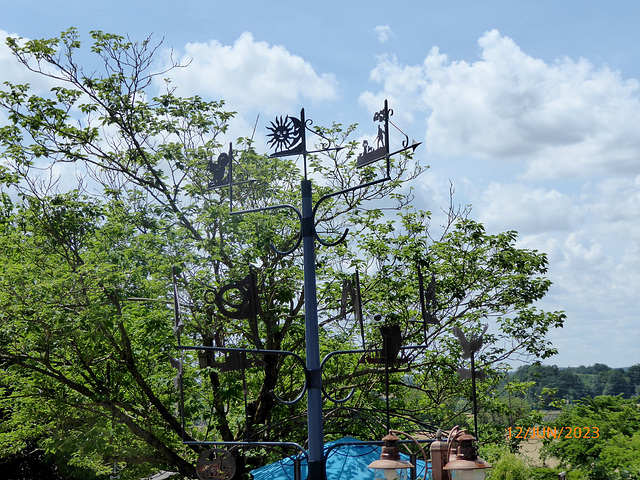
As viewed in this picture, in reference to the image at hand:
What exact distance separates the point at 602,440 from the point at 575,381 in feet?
72.7

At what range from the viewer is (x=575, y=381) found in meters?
36.9

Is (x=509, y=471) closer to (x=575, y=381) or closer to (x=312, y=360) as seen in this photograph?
(x=312, y=360)

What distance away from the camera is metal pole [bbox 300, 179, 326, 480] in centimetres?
492

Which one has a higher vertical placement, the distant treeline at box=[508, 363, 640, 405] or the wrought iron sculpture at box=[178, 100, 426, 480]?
the wrought iron sculpture at box=[178, 100, 426, 480]

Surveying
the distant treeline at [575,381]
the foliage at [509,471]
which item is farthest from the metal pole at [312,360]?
the distant treeline at [575,381]

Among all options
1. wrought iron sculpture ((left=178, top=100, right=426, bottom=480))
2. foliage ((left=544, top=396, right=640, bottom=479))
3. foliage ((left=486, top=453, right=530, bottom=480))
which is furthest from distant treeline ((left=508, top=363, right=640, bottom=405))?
wrought iron sculpture ((left=178, top=100, right=426, bottom=480))

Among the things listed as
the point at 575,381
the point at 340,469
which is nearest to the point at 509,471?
the point at 340,469

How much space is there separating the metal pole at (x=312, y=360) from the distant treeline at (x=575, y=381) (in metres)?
9.02

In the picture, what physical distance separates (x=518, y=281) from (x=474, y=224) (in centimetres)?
145

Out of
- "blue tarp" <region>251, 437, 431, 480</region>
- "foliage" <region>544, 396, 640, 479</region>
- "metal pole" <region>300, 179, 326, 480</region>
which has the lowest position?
"foliage" <region>544, 396, 640, 479</region>

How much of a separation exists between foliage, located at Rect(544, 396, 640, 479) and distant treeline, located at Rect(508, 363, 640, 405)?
2.41ft

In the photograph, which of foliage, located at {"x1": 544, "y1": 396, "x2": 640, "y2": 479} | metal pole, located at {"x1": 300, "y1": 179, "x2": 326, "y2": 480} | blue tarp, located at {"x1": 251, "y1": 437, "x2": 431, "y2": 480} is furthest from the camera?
foliage, located at {"x1": 544, "y1": 396, "x2": 640, "y2": 479}
